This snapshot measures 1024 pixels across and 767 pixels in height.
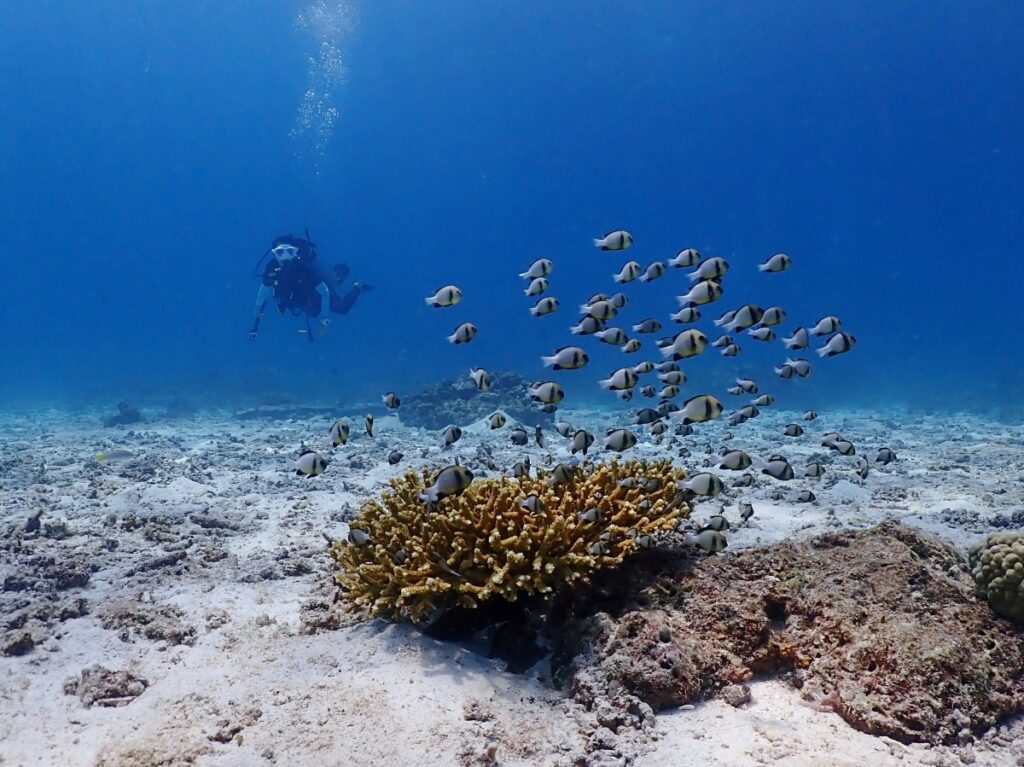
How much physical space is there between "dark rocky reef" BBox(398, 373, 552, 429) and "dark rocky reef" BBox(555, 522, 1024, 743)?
1677cm

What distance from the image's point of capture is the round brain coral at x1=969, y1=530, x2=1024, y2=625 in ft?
13.1

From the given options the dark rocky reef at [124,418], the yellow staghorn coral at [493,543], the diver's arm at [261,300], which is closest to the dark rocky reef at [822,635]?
the yellow staghorn coral at [493,543]

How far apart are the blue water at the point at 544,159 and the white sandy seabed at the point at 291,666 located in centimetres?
3691

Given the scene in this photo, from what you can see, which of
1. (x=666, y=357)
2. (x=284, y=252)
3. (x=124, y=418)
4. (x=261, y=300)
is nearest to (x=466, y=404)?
(x=261, y=300)

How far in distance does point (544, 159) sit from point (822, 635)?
505 feet

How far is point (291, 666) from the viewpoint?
4457mm

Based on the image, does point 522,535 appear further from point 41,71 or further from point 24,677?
point 41,71

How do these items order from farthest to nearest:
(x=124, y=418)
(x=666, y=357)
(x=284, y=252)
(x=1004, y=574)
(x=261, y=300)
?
(x=124, y=418)
(x=261, y=300)
(x=284, y=252)
(x=666, y=357)
(x=1004, y=574)

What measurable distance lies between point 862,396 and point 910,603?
4696cm

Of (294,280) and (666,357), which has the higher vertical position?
(294,280)

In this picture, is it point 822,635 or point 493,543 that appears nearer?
point 822,635

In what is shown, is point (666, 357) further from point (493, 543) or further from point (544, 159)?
point (544, 159)

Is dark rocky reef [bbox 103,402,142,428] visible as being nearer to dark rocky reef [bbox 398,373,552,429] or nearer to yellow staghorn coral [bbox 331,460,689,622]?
dark rocky reef [bbox 398,373,552,429]

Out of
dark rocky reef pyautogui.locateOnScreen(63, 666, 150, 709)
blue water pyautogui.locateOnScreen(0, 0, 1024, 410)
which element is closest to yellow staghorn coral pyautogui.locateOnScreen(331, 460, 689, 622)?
dark rocky reef pyautogui.locateOnScreen(63, 666, 150, 709)
